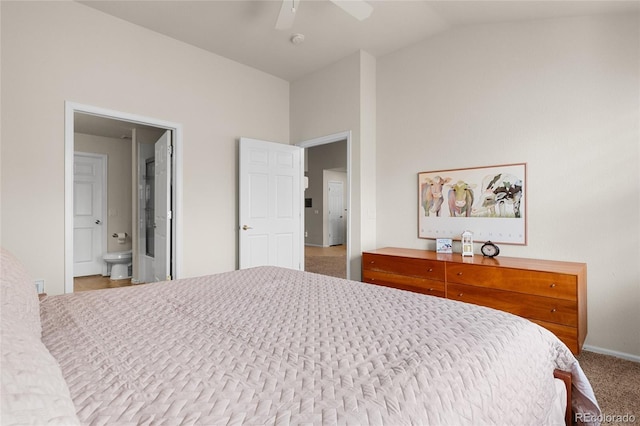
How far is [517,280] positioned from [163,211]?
3.56m

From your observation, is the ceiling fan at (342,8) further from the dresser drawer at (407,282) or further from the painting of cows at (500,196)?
the dresser drawer at (407,282)

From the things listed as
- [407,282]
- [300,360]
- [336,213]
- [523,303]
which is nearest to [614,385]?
[523,303]

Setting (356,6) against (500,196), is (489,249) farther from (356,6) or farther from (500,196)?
(356,6)

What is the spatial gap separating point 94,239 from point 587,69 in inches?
272

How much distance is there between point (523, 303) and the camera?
2459mm

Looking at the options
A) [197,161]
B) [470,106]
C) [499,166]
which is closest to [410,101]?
[470,106]

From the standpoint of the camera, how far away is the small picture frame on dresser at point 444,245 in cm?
324

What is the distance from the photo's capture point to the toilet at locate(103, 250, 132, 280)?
5027 millimetres

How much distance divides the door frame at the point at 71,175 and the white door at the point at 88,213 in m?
2.66

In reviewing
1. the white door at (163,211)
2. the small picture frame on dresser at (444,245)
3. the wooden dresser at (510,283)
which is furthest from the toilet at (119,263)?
the small picture frame on dresser at (444,245)

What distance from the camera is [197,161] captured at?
3643 millimetres

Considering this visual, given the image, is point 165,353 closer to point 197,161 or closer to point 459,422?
point 459,422

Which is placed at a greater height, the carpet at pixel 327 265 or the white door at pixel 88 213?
the white door at pixel 88 213

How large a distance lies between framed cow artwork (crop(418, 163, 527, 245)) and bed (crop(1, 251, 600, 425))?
1894 mm
